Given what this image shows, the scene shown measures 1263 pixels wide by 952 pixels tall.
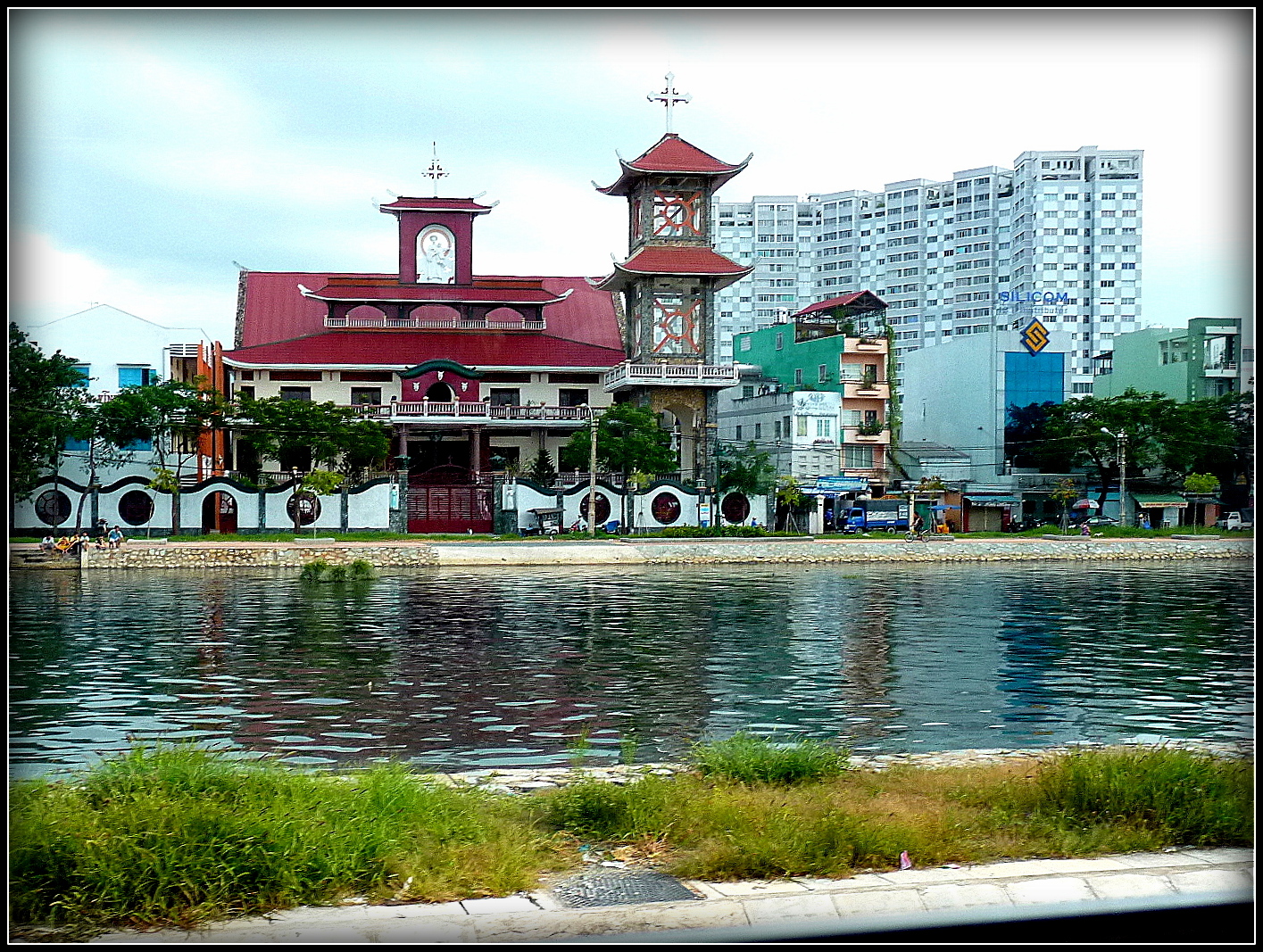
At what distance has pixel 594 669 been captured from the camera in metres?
15.6

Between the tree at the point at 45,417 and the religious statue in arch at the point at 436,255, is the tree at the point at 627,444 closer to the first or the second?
the religious statue in arch at the point at 436,255

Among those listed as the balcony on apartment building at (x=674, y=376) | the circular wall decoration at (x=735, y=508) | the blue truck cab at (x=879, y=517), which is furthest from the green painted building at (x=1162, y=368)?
the balcony on apartment building at (x=674, y=376)

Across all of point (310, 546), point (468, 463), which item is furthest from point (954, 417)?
point (310, 546)

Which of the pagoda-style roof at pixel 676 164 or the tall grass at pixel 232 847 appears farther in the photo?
the pagoda-style roof at pixel 676 164

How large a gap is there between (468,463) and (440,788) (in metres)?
42.9

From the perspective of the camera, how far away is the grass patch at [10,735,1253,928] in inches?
196

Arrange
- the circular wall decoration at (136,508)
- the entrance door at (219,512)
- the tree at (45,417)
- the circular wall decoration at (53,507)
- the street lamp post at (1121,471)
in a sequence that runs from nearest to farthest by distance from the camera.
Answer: the tree at (45,417), the circular wall decoration at (53,507), the circular wall decoration at (136,508), the entrance door at (219,512), the street lamp post at (1121,471)

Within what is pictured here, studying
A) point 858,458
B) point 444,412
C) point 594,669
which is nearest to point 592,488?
point 444,412

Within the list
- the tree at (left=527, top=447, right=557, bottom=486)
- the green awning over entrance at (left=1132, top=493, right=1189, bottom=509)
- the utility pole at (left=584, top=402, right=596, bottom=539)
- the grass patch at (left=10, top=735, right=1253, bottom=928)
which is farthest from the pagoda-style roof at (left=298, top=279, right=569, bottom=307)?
the grass patch at (left=10, top=735, right=1253, bottom=928)

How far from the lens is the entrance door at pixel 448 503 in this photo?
45938mm

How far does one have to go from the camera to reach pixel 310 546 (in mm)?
36094

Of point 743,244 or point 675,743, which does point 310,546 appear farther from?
point 743,244

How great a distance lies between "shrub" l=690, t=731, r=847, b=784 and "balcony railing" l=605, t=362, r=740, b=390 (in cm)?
4159

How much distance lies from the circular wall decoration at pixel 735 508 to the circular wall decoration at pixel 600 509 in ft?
15.3
